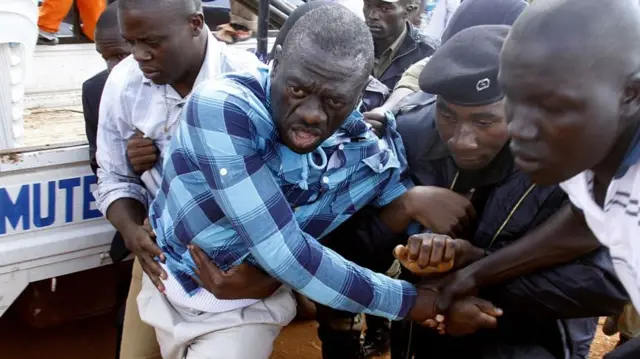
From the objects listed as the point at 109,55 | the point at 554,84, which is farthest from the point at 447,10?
the point at 554,84

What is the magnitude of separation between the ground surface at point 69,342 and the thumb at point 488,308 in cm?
178

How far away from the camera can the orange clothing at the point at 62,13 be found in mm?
4309

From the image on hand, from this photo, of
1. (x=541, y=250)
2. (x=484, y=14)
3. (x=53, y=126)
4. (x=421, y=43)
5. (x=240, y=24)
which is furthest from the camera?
(x=240, y=24)

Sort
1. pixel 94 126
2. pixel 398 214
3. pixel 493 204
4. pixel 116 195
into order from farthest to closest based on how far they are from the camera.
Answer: pixel 94 126
pixel 116 195
pixel 398 214
pixel 493 204

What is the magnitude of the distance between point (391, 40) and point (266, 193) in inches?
89.3

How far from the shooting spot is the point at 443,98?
7.18 feet

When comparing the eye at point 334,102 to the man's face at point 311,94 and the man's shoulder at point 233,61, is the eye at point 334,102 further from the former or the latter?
the man's shoulder at point 233,61

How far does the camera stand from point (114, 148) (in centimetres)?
266

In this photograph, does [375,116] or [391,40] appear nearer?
[375,116]

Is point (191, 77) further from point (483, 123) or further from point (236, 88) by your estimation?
point (483, 123)

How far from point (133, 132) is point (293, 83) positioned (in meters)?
0.96

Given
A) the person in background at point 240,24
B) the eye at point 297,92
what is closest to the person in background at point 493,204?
the eye at point 297,92

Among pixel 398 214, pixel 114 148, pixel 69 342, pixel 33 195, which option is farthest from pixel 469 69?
pixel 69 342

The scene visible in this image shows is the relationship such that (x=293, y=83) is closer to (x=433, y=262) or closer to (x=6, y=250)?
(x=433, y=262)
